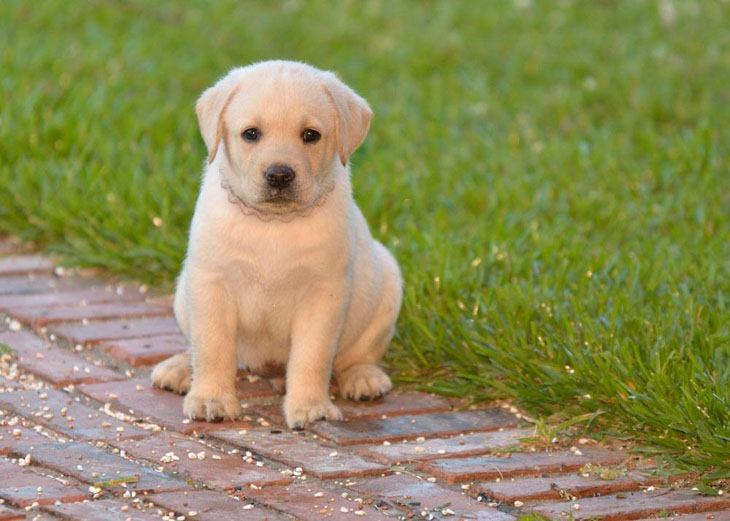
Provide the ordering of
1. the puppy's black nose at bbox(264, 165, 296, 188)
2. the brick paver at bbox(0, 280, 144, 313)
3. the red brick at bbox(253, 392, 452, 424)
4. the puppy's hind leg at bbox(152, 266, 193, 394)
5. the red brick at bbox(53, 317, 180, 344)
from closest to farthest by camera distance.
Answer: the puppy's black nose at bbox(264, 165, 296, 188) < the red brick at bbox(253, 392, 452, 424) < the puppy's hind leg at bbox(152, 266, 193, 394) < the red brick at bbox(53, 317, 180, 344) < the brick paver at bbox(0, 280, 144, 313)

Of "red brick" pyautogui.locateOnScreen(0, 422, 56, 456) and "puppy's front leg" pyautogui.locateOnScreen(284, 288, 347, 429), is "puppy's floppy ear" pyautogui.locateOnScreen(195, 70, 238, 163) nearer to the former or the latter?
"puppy's front leg" pyautogui.locateOnScreen(284, 288, 347, 429)

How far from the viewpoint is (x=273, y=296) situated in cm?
452

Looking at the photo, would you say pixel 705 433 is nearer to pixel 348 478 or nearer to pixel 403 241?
pixel 348 478

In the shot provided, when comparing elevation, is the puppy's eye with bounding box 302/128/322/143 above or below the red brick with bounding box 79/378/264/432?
above

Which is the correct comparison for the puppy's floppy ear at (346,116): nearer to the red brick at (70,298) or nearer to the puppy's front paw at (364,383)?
the puppy's front paw at (364,383)

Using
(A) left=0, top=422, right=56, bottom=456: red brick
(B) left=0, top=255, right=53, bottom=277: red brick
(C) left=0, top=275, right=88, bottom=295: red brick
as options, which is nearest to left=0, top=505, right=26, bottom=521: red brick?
(A) left=0, top=422, right=56, bottom=456: red brick

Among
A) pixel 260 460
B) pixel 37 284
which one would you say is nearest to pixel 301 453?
pixel 260 460

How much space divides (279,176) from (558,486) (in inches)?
48.6

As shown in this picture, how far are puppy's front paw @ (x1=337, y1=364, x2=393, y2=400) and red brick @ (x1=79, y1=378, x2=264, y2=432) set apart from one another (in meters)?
0.36

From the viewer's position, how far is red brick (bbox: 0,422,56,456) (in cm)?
410

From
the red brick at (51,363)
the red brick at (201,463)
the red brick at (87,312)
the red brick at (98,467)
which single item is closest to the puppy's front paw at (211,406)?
the red brick at (201,463)

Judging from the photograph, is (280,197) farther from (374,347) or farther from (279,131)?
(374,347)

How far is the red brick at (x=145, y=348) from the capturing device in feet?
16.8

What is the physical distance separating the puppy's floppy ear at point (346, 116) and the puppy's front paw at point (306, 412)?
785 millimetres
